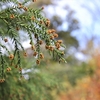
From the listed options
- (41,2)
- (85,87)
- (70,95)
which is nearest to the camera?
(85,87)

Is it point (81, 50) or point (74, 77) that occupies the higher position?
point (81, 50)

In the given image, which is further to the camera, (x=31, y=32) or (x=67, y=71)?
(x=67, y=71)

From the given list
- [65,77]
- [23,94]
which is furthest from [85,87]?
[23,94]

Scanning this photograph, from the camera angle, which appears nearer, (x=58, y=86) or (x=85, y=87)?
(x=58, y=86)

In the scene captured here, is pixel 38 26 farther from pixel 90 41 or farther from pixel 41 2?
pixel 90 41

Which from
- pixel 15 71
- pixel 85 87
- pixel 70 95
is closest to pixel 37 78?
pixel 15 71

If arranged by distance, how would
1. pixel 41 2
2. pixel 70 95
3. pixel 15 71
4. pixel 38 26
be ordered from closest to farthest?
1. pixel 38 26
2. pixel 15 71
3. pixel 70 95
4. pixel 41 2

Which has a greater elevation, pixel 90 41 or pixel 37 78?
pixel 90 41

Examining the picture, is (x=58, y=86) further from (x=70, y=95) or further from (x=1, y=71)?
(x=70, y=95)

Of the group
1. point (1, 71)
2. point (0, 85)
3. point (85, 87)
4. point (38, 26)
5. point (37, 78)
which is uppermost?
point (85, 87)
